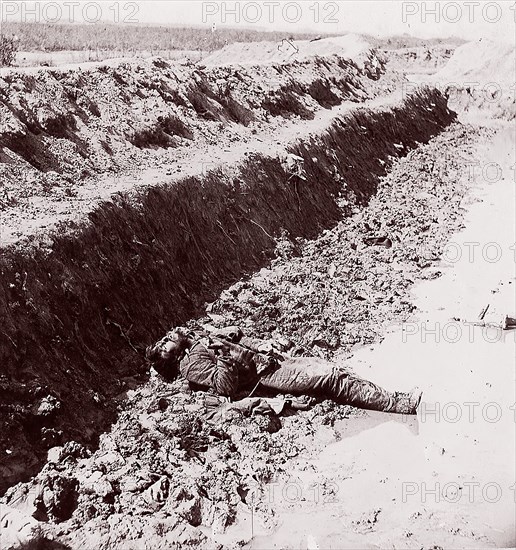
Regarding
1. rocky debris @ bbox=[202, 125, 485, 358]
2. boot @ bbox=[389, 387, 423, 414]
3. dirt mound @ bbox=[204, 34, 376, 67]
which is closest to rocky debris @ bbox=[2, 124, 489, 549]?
rocky debris @ bbox=[202, 125, 485, 358]

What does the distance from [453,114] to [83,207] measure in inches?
755

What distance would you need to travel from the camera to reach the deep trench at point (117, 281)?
18.7 feet

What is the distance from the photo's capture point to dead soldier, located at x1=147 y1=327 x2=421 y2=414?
6301mm

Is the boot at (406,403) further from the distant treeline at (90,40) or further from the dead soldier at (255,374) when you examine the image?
the distant treeline at (90,40)

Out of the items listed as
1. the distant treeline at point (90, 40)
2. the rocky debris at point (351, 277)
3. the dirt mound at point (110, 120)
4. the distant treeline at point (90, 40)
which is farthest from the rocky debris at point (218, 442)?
the distant treeline at point (90, 40)

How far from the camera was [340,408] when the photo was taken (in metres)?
6.50

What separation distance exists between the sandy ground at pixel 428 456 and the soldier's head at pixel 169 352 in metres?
1.81

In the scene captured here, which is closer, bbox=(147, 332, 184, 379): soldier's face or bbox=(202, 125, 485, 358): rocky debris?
bbox=(147, 332, 184, 379): soldier's face

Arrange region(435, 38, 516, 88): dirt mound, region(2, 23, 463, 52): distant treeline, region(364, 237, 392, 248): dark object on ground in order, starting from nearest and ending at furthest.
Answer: region(364, 237, 392, 248): dark object on ground
region(2, 23, 463, 52): distant treeline
region(435, 38, 516, 88): dirt mound

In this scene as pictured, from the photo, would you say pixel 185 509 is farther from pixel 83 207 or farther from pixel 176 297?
pixel 83 207

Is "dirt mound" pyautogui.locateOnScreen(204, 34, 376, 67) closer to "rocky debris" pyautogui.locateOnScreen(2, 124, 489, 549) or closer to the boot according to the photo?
"rocky debris" pyautogui.locateOnScreen(2, 124, 489, 549)

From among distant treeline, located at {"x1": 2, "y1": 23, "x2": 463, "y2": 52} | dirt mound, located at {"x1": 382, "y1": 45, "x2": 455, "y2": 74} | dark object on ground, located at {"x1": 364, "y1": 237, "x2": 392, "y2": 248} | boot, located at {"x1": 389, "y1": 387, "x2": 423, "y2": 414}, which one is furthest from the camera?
dirt mound, located at {"x1": 382, "y1": 45, "x2": 455, "y2": 74}

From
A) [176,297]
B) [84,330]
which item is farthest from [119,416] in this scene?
[176,297]

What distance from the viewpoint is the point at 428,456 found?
595cm
